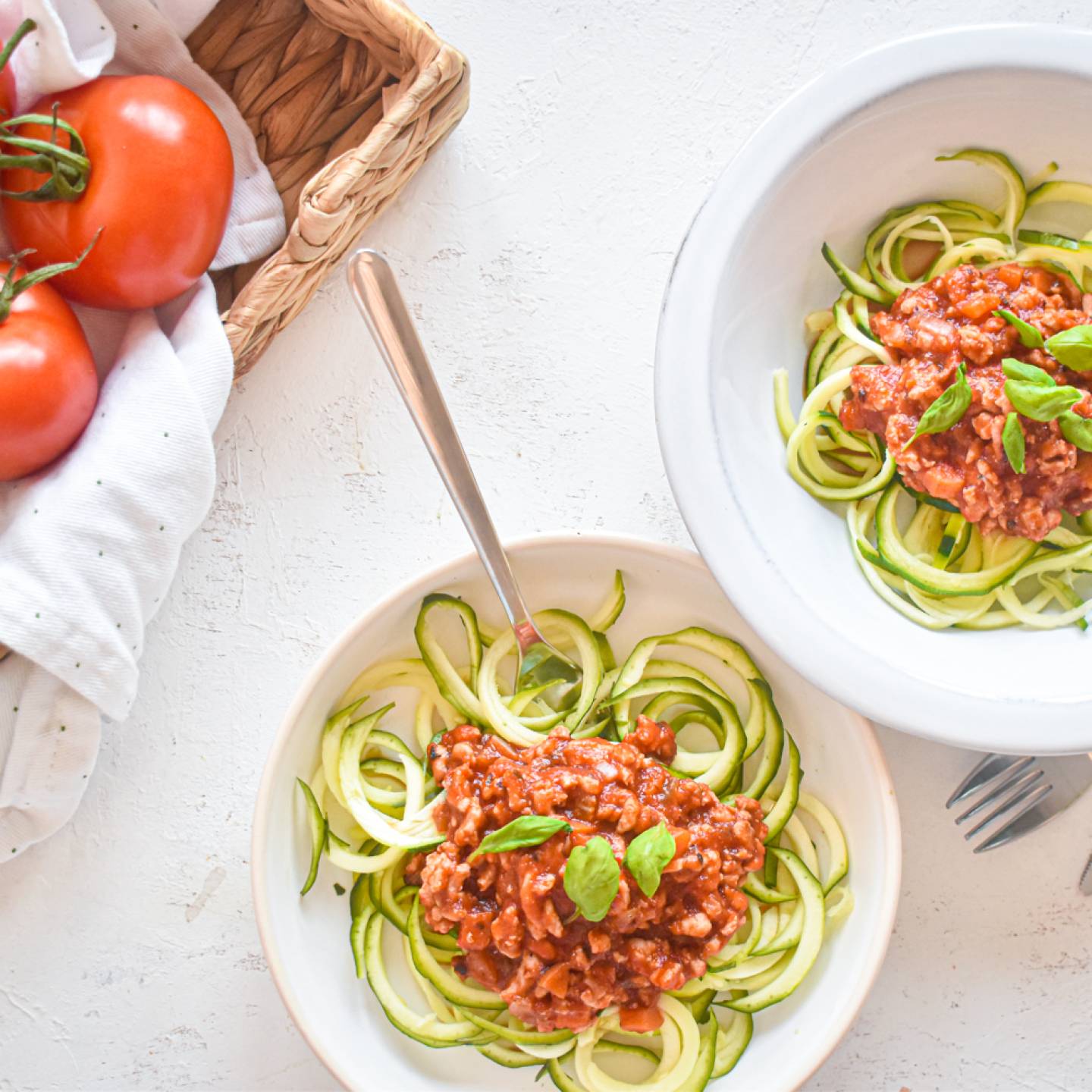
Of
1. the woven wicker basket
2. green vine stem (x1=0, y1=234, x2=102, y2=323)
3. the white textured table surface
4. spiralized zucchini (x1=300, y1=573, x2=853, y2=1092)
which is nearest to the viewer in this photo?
green vine stem (x1=0, y1=234, x2=102, y2=323)

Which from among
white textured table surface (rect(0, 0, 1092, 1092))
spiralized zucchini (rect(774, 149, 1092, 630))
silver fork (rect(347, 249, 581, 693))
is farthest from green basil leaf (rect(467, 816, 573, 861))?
spiralized zucchini (rect(774, 149, 1092, 630))

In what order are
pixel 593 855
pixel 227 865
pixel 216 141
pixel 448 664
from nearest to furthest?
pixel 593 855, pixel 216 141, pixel 448 664, pixel 227 865

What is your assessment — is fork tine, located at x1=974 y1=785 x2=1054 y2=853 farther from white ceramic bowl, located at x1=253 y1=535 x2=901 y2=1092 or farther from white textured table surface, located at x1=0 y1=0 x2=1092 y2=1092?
white ceramic bowl, located at x1=253 y1=535 x2=901 y2=1092

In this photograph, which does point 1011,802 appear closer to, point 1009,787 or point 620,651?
point 1009,787

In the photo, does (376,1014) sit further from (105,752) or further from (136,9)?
(136,9)

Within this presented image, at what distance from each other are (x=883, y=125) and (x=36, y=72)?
4.91 feet

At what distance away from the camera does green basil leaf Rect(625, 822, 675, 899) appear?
1.80 meters

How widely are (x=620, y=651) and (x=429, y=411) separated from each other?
63 centimetres

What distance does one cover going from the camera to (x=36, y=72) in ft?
6.20

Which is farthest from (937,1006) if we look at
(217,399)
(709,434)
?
(217,399)

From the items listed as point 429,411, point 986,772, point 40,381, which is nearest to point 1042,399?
point 986,772

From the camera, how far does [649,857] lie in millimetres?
1803

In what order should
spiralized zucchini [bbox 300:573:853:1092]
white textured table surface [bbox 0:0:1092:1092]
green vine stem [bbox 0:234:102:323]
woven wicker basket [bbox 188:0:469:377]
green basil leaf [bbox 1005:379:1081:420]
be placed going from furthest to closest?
white textured table surface [bbox 0:0:1092:1092] < spiralized zucchini [bbox 300:573:853:1092] < woven wicker basket [bbox 188:0:469:377] < green vine stem [bbox 0:234:102:323] < green basil leaf [bbox 1005:379:1081:420]

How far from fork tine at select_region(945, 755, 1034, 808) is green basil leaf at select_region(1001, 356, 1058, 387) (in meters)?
0.79
